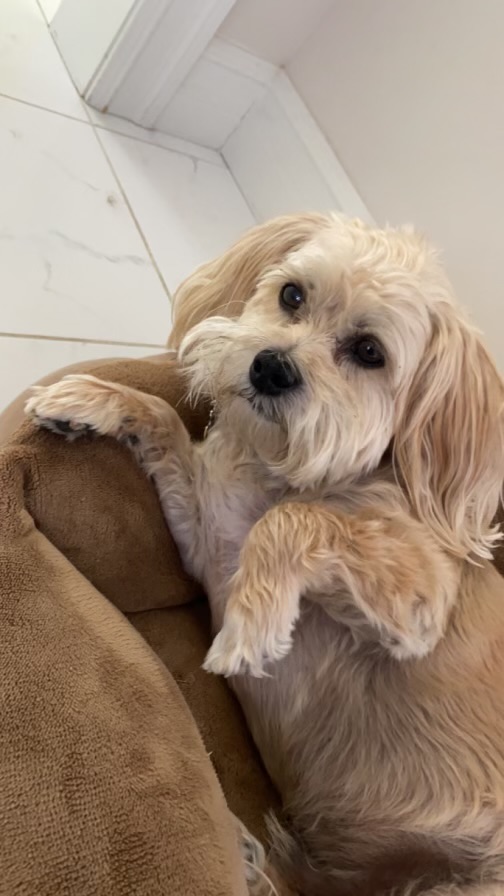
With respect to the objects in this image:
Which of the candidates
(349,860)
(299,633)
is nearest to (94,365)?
(299,633)

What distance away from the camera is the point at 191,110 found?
2521 mm

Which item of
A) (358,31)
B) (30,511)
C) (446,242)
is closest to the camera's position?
(30,511)

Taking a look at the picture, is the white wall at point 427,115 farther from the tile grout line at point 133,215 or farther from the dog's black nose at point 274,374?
the dog's black nose at point 274,374

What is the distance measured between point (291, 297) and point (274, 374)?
214mm

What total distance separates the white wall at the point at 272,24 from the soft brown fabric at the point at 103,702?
5.13 ft

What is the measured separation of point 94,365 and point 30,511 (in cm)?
35

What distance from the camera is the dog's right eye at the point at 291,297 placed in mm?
1201

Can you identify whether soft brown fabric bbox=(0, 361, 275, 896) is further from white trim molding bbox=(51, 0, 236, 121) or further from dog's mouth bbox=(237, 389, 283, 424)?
white trim molding bbox=(51, 0, 236, 121)

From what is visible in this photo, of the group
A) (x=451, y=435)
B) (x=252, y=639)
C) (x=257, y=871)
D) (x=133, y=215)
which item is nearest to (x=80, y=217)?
(x=133, y=215)

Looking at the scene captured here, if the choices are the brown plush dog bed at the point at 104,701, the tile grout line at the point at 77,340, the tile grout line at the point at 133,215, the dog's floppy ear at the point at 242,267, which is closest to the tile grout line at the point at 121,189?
the tile grout line at the point at 133,215

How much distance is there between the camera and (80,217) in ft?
6.69

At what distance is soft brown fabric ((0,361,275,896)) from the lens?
816mm

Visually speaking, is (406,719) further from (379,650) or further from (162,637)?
(162,637)

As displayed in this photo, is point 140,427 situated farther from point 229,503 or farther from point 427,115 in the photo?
point 427,115
